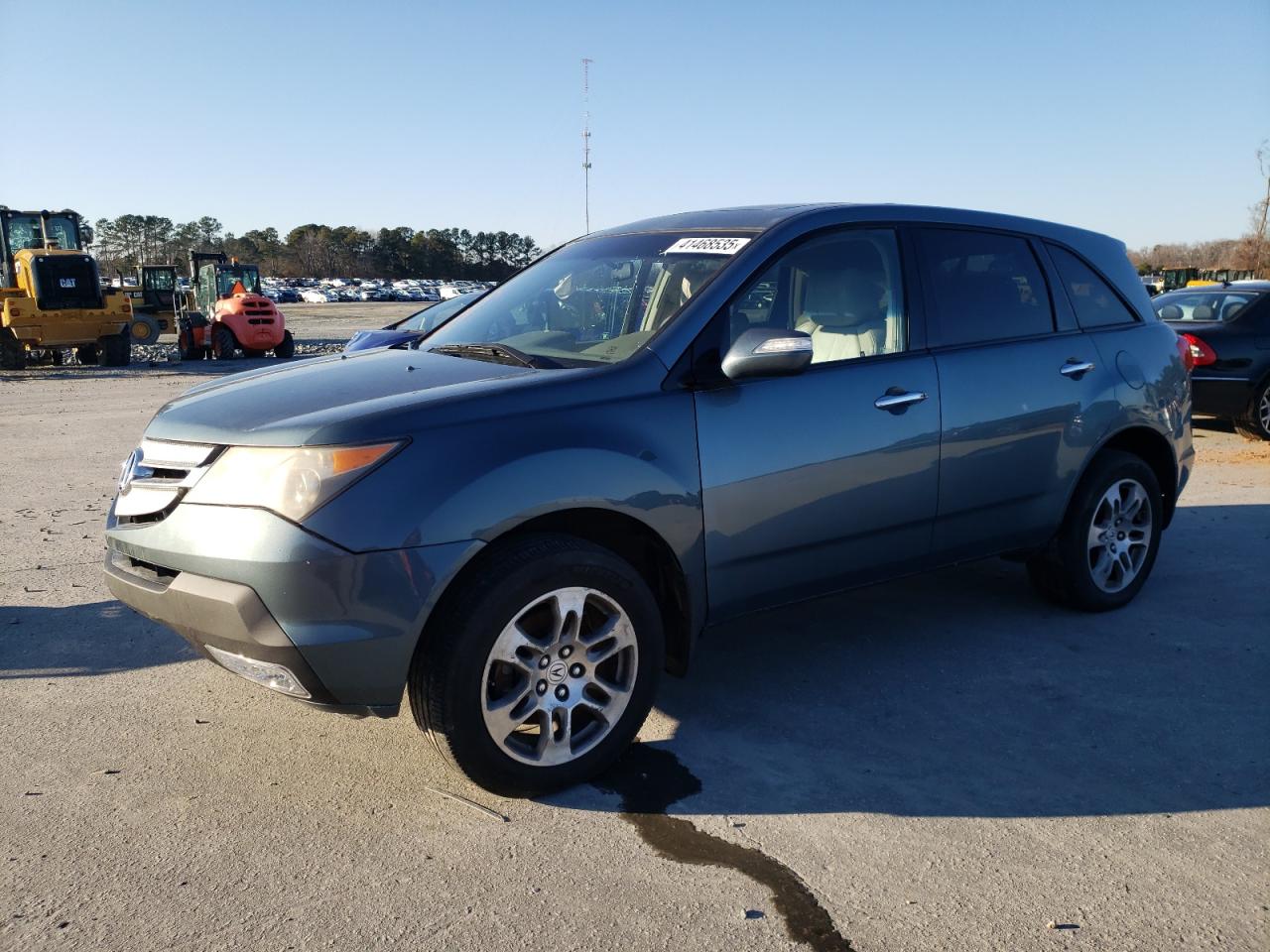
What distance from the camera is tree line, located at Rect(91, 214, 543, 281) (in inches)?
5167

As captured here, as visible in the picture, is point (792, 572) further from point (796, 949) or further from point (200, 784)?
point (200, 784)

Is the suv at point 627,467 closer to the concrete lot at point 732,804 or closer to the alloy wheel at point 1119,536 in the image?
the alloy wheel at point 1119,536

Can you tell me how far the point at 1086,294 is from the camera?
198 inches

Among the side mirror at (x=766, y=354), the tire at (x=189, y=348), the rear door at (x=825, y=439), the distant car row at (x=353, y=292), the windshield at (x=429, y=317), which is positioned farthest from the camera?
the distant car row at (x=353, y=292)

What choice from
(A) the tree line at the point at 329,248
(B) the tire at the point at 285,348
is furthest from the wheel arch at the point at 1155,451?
(A) the tree line at the point at 329,248

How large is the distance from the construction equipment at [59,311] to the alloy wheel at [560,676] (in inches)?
893

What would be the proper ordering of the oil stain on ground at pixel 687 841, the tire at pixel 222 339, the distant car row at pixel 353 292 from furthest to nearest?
the distant car row at pixel 353 292 < the tire at pixel 222 339 < the oil stain on ground at pixel 687 841

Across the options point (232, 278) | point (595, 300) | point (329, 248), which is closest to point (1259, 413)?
point (595, 300)

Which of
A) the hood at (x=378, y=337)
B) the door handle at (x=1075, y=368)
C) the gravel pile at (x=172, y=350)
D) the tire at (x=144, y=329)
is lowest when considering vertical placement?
the gravel pile at (x=172, y=350)

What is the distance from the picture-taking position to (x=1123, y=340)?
5035 millimetres

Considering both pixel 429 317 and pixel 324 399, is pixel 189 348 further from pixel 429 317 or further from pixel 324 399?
pixel 324 399

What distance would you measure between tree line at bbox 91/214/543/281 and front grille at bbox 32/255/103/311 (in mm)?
110389

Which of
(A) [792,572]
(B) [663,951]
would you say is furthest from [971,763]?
(B) [663,951]

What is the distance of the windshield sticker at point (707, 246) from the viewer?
12.9 ft
